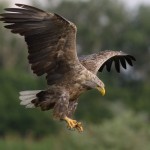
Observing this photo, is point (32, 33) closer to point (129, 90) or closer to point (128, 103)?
point (128, 103)

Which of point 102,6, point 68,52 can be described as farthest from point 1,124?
point 68,52

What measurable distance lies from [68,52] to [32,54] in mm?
537

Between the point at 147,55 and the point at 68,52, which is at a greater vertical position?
the point at 68,52

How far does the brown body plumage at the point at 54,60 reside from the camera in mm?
14312

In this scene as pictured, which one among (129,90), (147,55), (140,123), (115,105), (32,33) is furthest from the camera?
(147,55)

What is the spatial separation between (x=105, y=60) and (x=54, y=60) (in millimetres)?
1298

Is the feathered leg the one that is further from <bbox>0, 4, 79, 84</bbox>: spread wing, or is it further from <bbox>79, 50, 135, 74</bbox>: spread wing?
<bbox>79, 50, 135, 74</bbox>: spread wing

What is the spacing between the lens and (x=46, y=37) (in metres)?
14.6

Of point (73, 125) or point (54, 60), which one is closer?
point (73, 125)

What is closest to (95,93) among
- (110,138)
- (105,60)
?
(110,138)

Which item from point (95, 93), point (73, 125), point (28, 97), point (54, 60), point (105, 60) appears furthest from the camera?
point (95, 93)

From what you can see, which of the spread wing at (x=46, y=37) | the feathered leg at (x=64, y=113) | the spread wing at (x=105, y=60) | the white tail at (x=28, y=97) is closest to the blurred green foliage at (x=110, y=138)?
the spread wing at (x=105, y=60)

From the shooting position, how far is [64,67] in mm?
14859

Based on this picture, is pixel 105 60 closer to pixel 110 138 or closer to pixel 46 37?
pixel 46 37
